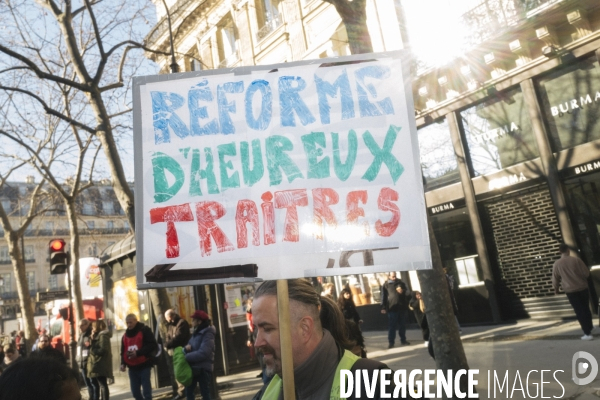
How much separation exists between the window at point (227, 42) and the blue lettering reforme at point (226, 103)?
67.0 ft

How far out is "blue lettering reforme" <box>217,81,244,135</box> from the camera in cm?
289

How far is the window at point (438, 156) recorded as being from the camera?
47.1ft

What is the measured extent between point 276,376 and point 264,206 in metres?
0.84

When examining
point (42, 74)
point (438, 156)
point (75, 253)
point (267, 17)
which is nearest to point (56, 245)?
point (42, 74)

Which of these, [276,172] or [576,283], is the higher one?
[276,172]

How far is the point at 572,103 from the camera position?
11812mm

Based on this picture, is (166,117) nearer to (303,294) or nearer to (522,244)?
(303,294)

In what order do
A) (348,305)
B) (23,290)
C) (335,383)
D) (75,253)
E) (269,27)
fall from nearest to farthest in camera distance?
(335,383) → (348,305) → (23,290) → (75,253) → (269,27)

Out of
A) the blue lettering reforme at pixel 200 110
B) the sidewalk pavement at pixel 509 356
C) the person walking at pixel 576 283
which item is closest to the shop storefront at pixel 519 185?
the sidewalk pavement at pixel 509 356

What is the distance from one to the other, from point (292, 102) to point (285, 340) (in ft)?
4.20

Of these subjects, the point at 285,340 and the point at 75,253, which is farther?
the point at 75,253

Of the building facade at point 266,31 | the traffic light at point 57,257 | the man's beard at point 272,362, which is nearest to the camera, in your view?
the man's beard at point 272,362

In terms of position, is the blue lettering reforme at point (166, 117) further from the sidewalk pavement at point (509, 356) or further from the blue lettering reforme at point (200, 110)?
the sidewalk pavement at point (509, 356)

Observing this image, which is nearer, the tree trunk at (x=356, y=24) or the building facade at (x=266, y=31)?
the tree trunk at (x=356, y=24)
